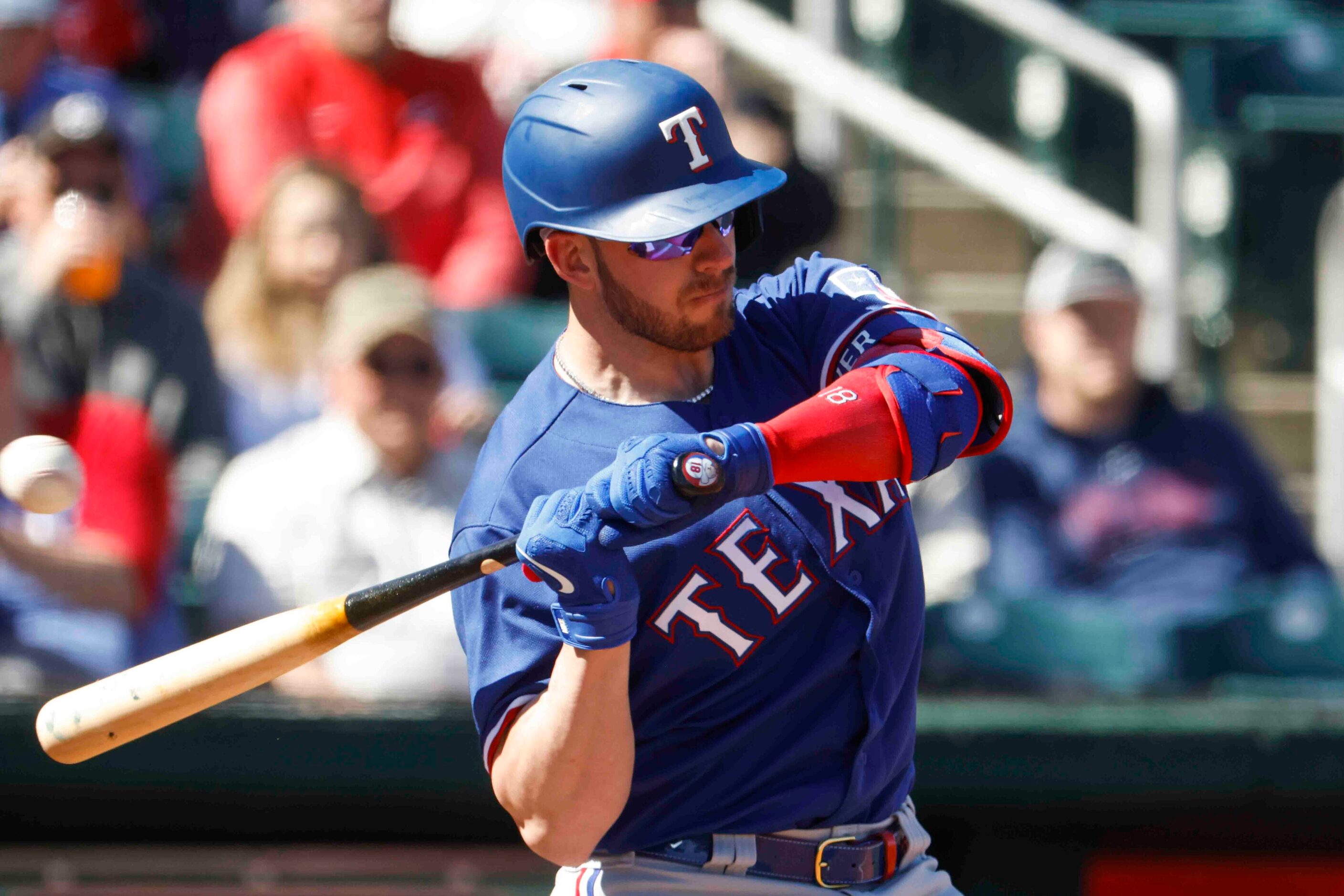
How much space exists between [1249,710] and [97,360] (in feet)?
8.98

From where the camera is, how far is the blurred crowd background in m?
3.56

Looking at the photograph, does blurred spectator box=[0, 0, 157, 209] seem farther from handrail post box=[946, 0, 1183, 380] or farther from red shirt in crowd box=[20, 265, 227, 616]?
handrail post box=[946, 0, 1183, 380]

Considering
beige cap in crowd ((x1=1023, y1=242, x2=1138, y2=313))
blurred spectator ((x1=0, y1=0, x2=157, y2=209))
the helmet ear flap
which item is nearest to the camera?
the helmet ear flap

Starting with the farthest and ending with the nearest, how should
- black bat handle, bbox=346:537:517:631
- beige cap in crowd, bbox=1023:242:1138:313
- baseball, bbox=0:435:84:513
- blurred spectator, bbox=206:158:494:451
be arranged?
beige cap in crowd, bbox=1023:242:1138:313 < blurred spectator, bbox=206:158:494:451 < baseball, bbox=0:435:84:513 < black bat handle, bbox=346:537:517:631

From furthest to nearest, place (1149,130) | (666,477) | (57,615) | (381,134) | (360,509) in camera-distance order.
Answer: (1149,130), (381,134), (360,509), (57,615), (666,477)

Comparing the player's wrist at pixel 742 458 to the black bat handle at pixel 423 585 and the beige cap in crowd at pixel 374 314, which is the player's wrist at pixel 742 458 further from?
the beige cap in crowd at pixel 374 314

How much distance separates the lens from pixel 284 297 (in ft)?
12.7

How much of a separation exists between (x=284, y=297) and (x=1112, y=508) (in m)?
2.09

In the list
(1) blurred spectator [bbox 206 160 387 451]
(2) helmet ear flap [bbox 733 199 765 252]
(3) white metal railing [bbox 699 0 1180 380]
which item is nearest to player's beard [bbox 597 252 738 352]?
(2) helmet ear flap [bbox 733 199 765 252]

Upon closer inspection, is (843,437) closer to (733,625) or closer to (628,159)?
(733,625)

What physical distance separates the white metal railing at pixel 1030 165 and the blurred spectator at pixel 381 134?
1.00m

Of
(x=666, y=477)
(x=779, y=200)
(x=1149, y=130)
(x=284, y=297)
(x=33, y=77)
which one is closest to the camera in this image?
(x=666, y=477)

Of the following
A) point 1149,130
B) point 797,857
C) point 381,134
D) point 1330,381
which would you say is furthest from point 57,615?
point 1330,381

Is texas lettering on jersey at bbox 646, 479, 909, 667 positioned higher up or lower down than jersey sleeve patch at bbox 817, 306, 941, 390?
lower down
